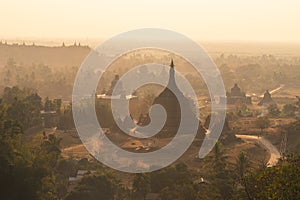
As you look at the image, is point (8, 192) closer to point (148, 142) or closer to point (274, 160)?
point (148, 142)

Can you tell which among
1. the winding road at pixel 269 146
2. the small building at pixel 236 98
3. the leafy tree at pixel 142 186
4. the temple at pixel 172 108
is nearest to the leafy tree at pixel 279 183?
the leafy tree at pixel 142 186

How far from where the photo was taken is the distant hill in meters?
138

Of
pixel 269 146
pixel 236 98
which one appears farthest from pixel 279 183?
pixel 236 98

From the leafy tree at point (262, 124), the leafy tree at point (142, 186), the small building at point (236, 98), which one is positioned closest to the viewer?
the leafy tree at point (142, 186)

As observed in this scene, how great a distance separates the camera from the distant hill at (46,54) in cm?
13750

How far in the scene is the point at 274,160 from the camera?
38031 mm

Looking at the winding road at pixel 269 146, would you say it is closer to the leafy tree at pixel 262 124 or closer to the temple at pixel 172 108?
the leafy tree at pixel 262 124

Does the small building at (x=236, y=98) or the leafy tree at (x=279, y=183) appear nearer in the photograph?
the leafy tree at (x=279, y=183)

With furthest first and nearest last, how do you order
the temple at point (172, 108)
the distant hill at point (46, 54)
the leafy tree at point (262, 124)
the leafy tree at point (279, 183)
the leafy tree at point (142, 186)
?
1. the distant hill at point (46, 54)
2. the leafy tree at point (262, 124)
3. the temple at point (172, 108)
4. the leafy tree at point (142, 186)
5. the leafy tree at point (279, 183)

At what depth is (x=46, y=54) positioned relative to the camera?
5635 inches

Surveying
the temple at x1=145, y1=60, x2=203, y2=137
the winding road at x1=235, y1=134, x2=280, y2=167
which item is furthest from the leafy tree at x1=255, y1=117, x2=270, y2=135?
the temple at x1=145, y1=60, x2=203, y2=137

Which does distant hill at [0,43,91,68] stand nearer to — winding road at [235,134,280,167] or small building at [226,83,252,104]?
small building at [226,83,252,104]

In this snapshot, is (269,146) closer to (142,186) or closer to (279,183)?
(142,186)

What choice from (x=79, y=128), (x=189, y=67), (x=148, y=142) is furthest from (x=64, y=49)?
(x=148, y=142)
